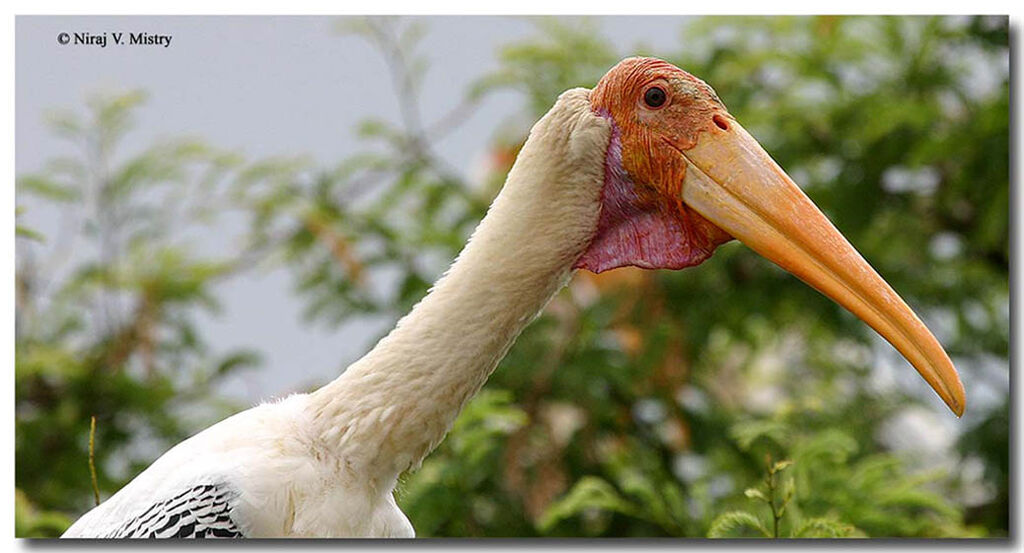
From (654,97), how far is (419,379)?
380 millimetres

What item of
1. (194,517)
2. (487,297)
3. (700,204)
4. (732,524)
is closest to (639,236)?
(700,204)

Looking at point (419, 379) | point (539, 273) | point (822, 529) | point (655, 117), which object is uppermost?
point (655, 117)

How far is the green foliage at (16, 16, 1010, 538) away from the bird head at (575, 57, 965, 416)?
3.48ft

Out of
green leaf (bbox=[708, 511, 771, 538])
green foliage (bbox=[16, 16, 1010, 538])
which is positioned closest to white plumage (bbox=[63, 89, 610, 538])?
green leaf (bbox=[708, 511, 771, 538])

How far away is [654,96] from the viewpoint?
54.9 inches

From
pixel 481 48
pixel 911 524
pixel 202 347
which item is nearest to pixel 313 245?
pixel 202 347

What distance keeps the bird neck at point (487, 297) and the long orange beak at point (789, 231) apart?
4.5 inches

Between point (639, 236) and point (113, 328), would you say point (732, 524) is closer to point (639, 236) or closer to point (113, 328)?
point (639, 236)

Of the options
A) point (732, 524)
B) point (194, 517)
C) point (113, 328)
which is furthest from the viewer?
point (113, 328)

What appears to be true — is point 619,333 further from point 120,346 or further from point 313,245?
point 120,346

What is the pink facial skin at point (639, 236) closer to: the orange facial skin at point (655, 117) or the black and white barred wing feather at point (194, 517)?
the orange facial skin at point (655, 117)

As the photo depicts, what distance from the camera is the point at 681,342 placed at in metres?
2.90

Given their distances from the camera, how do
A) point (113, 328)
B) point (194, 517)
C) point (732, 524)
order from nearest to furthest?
point (194, 517)
point (732, 524)
point (113, 328)

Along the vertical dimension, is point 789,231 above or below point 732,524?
above
